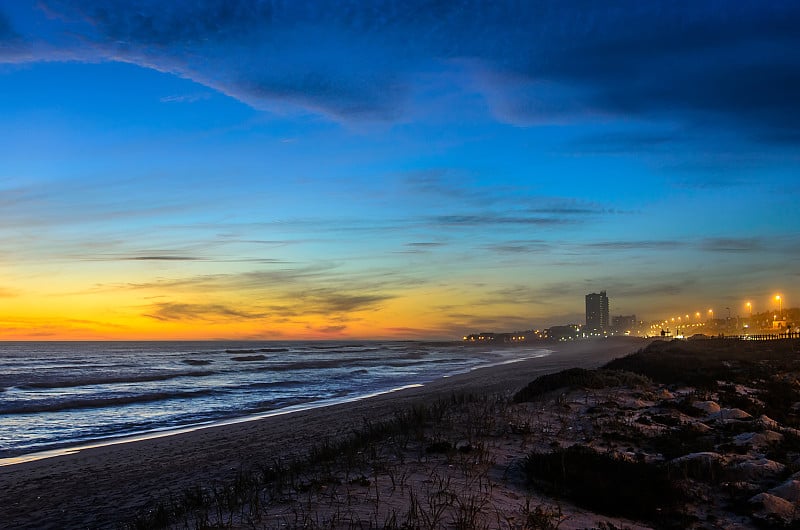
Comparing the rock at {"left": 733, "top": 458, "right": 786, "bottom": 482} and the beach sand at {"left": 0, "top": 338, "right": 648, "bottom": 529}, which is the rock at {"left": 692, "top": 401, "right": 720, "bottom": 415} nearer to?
A: the rock at {"left": 733, "top": 458, "right": 786, "bottom": 482}

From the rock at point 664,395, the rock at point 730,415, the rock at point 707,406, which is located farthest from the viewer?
the rock at point 664,395

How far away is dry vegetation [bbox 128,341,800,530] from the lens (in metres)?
6.66

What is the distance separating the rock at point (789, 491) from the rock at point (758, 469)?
35.1 inches

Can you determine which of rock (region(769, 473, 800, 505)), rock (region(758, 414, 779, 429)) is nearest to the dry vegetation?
rock (region(769, 473, 800, 505))

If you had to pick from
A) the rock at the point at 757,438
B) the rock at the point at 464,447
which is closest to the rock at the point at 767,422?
the rock at the point at 757,438

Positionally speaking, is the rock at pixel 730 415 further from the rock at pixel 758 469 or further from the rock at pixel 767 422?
the rock at pixel 758 469

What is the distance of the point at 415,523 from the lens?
5867mm

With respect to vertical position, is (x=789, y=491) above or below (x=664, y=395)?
above

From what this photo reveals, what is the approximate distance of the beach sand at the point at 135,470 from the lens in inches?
411

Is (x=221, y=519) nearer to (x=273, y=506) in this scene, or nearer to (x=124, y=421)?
(x=273, y=506)

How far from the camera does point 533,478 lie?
26.9 ft

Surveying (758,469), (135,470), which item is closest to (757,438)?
(758,469)

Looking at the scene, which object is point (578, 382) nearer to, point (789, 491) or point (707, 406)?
point (707, 406)

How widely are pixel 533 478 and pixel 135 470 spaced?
10.8 metres
